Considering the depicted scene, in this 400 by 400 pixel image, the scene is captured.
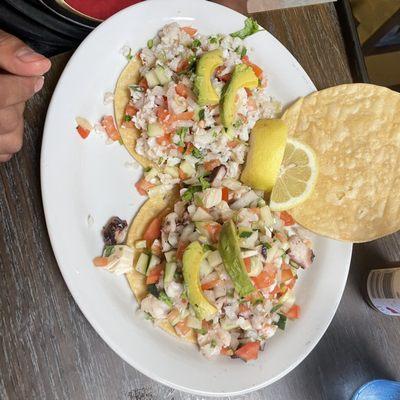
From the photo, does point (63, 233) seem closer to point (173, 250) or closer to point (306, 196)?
point (173, 250)

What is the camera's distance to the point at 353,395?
1.73 metres

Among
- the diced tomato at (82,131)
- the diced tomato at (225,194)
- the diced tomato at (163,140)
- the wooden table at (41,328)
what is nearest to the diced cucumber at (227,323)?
the wooden table at (41,328)

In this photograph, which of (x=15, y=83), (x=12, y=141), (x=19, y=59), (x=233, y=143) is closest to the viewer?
(x=19, y=59)

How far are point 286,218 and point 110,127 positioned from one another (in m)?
0.67

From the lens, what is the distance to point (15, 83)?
1262 millimetres

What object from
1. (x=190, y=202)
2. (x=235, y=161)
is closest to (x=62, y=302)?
(x=190, y=202)

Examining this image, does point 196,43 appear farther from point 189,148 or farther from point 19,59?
point 19,59

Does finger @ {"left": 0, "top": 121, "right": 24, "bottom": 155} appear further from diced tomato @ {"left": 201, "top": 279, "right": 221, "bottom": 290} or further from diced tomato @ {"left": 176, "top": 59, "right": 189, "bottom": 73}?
diced tomato @ {"left": 201, "top": 279, "right": 221, "bottom": 290}

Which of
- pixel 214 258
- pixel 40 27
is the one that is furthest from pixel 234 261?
pixel 40 27

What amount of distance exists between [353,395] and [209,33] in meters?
1.31

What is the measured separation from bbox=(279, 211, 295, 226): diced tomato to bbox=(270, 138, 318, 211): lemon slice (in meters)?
0.05

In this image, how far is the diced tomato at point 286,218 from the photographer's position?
5.80 feet

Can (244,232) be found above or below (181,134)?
below

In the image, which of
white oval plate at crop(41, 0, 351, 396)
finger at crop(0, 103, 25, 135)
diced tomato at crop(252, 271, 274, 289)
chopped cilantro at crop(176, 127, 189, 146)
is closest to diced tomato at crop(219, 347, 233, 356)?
white oval plate at crop(41, 0, 351, 396)
